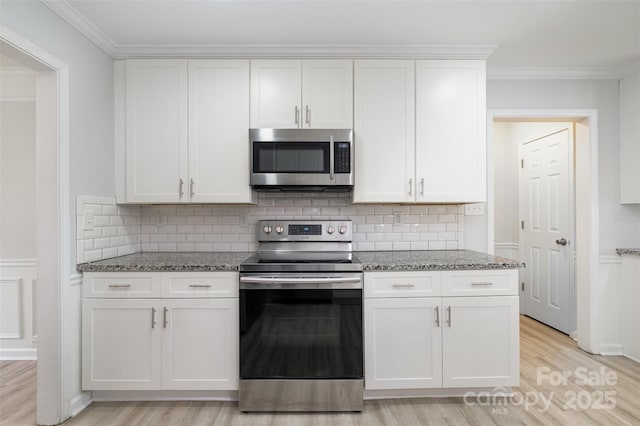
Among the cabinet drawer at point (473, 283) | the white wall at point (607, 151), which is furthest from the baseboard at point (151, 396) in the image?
the white wall at point (607, 151)

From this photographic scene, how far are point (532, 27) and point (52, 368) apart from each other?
3457 mm

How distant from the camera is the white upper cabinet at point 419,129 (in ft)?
8.09

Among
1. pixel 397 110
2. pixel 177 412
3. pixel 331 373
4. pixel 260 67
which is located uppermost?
pixel 260 67

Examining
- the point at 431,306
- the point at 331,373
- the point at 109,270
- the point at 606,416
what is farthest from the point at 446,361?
the point at 109,270

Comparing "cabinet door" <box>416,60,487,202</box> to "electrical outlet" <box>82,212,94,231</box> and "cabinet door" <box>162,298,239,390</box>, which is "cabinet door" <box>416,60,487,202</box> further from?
"electrical outlet" <box>82,212,94,231</box>

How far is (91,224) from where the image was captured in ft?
7.35

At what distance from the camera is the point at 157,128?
2.47m

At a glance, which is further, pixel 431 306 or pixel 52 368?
pixel 431 306

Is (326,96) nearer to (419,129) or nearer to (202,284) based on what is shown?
(419,129)

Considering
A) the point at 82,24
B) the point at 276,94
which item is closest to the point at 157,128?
the point at 82,24

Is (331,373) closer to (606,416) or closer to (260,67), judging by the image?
(606,416)

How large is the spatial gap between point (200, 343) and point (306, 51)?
2007 mm

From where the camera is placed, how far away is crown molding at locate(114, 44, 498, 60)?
244 cm

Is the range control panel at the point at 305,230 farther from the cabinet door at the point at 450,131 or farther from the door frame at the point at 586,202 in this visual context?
the door frame at the point at 586,202
